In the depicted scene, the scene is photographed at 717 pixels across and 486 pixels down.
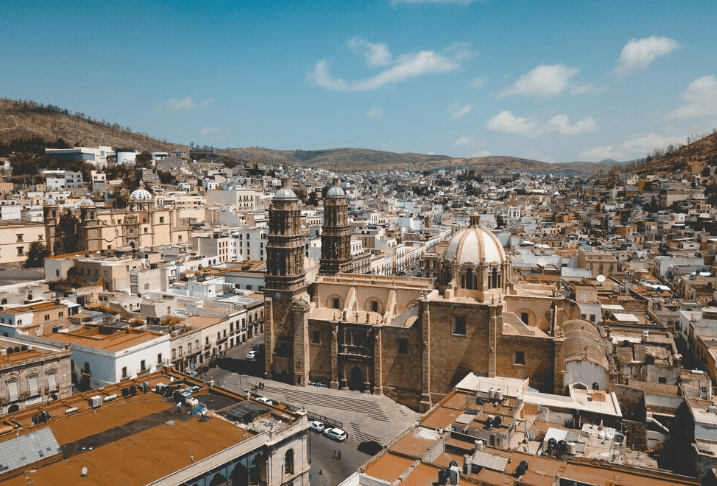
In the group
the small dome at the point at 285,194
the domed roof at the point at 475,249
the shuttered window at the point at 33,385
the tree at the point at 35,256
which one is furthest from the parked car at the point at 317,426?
the tree at the point at 35,256

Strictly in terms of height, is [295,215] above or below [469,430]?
above

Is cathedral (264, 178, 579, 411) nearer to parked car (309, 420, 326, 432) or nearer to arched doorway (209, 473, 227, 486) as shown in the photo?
parked car (309, 420, 326, 432)

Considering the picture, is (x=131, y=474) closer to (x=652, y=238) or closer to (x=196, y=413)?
(x=196, y=413)

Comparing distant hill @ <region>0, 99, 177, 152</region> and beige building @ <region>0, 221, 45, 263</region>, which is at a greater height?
distant hill @ <region>0, 99, 177, 152</region>

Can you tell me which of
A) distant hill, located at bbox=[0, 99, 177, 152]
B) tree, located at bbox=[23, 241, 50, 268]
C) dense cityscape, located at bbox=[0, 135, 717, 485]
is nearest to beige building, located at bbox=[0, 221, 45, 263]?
dense cityscape, located at bbox=[0, 135, 717, 485]

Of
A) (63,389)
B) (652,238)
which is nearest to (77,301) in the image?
(63,389)
